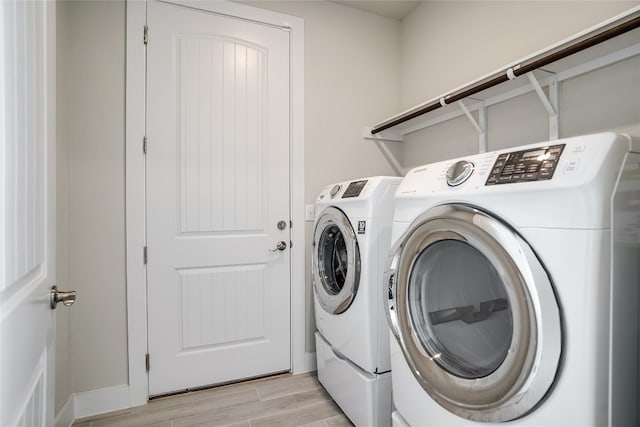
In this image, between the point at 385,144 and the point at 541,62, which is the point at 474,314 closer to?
the point at 541,62

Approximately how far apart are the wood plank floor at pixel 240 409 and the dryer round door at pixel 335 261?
Answer: 21.6 inches

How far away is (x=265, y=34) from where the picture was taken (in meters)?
2.03

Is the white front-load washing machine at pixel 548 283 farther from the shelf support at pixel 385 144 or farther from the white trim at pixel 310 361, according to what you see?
the shelf support at pixel 385 144

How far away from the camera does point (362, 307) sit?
1.39m

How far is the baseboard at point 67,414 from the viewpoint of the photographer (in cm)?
145

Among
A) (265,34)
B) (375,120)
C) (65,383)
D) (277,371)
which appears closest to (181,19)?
(265,34)

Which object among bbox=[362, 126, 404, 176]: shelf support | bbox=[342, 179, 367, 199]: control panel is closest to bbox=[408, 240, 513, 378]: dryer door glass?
bbox=[342, 179, 367, 199]: control panel

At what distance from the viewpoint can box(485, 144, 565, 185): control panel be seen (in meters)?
0.73

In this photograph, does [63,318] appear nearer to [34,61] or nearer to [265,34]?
[34,61]

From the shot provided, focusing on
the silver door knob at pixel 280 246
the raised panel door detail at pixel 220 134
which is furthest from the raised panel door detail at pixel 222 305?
the raised panel door detail at pixel 220 134

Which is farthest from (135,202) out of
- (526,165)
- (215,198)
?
(526,165)

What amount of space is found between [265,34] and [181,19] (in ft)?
1.65

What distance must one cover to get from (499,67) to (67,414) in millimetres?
2842

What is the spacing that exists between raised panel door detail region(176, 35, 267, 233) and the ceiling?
2.70ft
